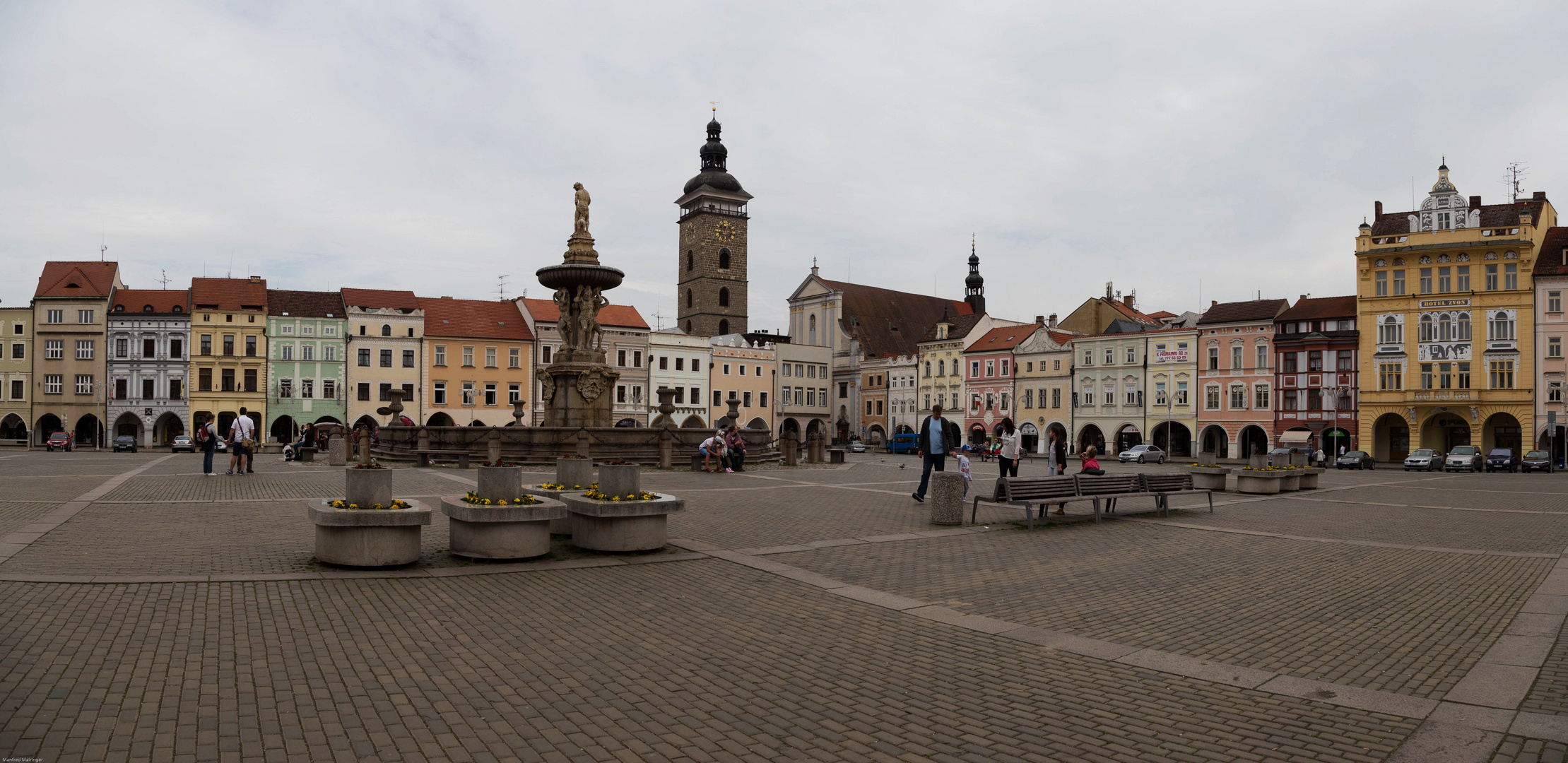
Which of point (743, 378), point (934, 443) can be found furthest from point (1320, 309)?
point (934, 443)

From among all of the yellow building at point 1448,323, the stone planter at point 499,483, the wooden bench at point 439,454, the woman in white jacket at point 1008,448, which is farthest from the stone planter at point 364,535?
the yellow building at point 1448,323

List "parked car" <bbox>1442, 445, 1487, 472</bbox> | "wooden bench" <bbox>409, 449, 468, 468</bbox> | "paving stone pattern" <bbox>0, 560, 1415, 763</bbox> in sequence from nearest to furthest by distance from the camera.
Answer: "paving stone pattern" <bbox>0, 560, 1415, 763</bbox> < "wooden bench" <bbox>409, 449, 468, 468</bbox> < "parked car" <bbox>1442, 445, 1487, 472</bbox>

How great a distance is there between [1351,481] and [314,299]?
66.0 metres

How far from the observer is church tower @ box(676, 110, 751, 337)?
99.6 meters

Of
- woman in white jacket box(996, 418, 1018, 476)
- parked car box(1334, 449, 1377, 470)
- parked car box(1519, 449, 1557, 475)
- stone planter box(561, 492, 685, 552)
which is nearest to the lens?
stone planter box(561, 492, 685, 552)

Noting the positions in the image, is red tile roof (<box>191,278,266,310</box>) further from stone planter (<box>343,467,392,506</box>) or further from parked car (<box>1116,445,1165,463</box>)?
stone planter (<box>343,467,392,506</box>)

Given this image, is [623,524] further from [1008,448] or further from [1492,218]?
[1492,218]

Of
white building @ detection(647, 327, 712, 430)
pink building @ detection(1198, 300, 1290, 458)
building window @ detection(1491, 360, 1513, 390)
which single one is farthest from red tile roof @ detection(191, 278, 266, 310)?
building window @ detection(1491, 360, 1513, 390)

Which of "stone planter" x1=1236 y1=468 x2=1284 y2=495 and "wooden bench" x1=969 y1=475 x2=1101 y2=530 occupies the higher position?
"wooden bench" x1=969 y1=475 x2=1101 y2=530

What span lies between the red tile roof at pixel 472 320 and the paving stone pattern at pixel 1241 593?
212 feet

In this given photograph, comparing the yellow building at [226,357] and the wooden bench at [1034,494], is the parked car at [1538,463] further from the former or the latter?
the yellow building at [226,357]

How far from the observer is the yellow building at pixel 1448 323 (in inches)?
2165

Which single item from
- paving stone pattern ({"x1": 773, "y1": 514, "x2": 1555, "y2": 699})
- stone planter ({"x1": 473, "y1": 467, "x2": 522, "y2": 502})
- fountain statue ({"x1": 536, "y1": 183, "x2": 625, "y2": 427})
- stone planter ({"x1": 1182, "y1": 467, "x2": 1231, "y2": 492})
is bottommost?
paving stone pattern ({"x1": 773, "y1": 514, "x2": 1555, "y2": 699})

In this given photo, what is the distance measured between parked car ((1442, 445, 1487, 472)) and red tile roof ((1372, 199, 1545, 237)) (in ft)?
47.0
